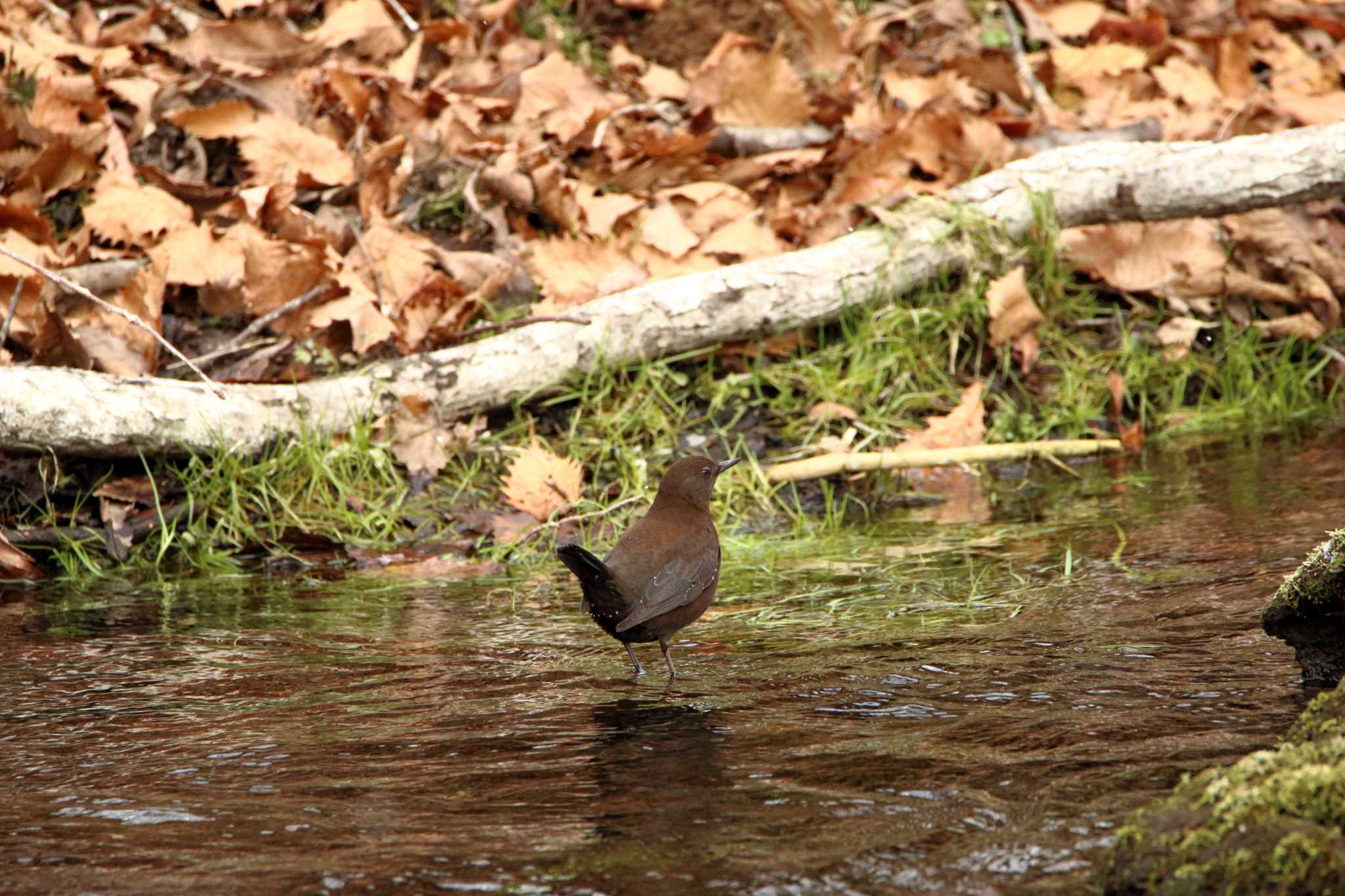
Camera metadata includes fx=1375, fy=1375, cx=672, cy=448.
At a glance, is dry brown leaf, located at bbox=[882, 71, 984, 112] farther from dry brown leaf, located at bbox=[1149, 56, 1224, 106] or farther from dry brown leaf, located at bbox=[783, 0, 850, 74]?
dry brown leaf, located at bbox=[1149, 56, 1224, 106]

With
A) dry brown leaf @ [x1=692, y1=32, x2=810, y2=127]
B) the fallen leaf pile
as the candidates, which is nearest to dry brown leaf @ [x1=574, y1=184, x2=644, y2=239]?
the fallen leaf pile

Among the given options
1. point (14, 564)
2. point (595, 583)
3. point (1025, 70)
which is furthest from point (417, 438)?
point (1025, 70)

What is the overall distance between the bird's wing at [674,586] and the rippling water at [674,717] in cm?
20

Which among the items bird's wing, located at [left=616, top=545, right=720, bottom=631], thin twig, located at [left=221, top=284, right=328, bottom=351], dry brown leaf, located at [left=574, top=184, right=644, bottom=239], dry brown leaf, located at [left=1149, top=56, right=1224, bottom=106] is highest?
dry brown leaf, located at [left=1149, top=56, right=1224, bottom=106]

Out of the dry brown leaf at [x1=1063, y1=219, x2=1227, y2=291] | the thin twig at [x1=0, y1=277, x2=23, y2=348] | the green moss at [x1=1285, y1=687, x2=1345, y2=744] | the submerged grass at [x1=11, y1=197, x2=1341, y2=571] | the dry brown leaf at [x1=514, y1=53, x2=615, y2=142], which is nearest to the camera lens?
the green moss at [x1=1285, y1=687, x2=1345, y2=744]

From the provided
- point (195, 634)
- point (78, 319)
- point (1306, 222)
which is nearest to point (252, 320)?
point (78, 319)

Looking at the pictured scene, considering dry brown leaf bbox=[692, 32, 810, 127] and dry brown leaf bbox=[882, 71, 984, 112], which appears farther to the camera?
dry brown leaf bbox=[882, 71, 984, 112]

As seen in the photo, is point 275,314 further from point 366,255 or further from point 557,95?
point 557,95

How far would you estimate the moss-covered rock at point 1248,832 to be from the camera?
80.0 inches

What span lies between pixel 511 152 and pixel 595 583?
12.5ft

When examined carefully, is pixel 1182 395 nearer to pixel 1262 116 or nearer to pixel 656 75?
pixel 1262 116

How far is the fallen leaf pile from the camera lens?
606 cm

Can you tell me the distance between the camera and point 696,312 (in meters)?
6.09

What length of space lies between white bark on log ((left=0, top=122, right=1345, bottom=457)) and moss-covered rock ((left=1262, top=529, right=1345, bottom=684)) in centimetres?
330
